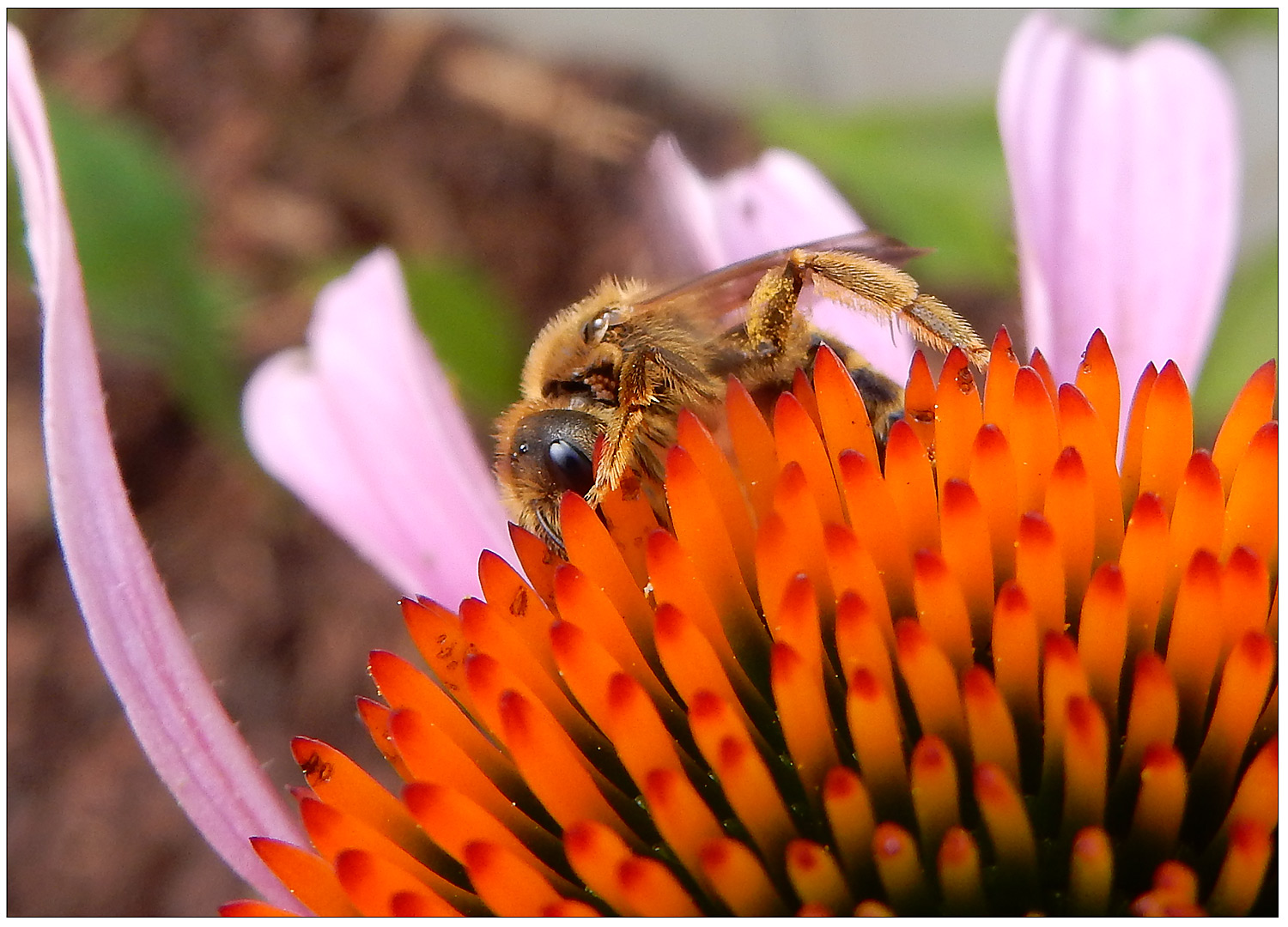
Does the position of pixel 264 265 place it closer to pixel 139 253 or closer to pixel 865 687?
pixel 139 253

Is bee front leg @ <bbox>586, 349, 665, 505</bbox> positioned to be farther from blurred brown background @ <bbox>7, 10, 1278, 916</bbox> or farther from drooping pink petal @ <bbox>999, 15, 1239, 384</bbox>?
blurred brown background @ <bbox>7, 10, 1278, 916</bbox>

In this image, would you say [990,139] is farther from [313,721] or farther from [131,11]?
[131,11]

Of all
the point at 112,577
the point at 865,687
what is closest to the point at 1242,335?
the point at 865,687

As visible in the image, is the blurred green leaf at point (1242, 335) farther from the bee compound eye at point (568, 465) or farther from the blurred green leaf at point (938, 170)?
the bee compound eye at point (568, 465)

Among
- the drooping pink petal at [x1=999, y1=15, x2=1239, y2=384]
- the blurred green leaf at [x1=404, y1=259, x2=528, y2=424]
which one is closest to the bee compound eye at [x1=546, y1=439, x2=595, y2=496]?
the drooping pink petal at [x1=999, y1=15, x2=1239, y2=384]

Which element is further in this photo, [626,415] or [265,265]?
[265,265]

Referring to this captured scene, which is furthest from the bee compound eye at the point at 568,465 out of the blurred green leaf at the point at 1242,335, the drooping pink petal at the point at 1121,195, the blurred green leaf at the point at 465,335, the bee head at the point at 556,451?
the blurred green leaf at the point at 465,335
